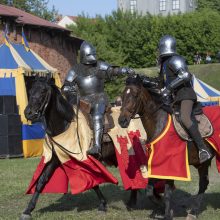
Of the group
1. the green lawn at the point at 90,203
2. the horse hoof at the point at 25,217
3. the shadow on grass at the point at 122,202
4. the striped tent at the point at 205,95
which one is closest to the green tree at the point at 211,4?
the striped tent at the point at 205,95

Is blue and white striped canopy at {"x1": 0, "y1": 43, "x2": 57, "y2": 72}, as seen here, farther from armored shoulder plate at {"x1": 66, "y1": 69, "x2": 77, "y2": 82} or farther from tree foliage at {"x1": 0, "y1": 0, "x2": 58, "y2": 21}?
tree foliage at {"x1": 0, "y1": 0, "x2": 58, "y2": 21}

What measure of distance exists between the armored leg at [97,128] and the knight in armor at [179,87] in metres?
1.10

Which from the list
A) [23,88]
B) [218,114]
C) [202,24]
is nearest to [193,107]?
[218,114]

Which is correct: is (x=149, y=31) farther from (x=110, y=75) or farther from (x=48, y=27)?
(x=110, y=75)

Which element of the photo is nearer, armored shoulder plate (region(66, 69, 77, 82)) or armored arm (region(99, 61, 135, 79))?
armored arm (region(99, 61, 135, 79))

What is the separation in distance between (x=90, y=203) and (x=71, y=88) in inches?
72.2

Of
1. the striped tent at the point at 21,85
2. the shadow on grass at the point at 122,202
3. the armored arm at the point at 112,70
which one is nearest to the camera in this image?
the armored arm at the point at 112,70

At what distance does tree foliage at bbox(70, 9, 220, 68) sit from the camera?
141 feet

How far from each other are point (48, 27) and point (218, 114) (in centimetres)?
1973

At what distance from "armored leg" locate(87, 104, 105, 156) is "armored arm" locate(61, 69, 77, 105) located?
40 cm

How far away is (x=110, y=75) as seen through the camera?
304 inches

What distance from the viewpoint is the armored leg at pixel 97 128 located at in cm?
728

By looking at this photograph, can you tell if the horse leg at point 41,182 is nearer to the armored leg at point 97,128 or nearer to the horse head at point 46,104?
the armored leg at point 97,128

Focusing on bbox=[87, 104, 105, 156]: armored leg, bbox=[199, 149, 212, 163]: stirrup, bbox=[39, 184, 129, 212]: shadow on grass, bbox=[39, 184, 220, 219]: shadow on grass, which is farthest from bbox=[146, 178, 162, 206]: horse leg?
bbox=[39, 184, 129, 212]: shadow on grass
